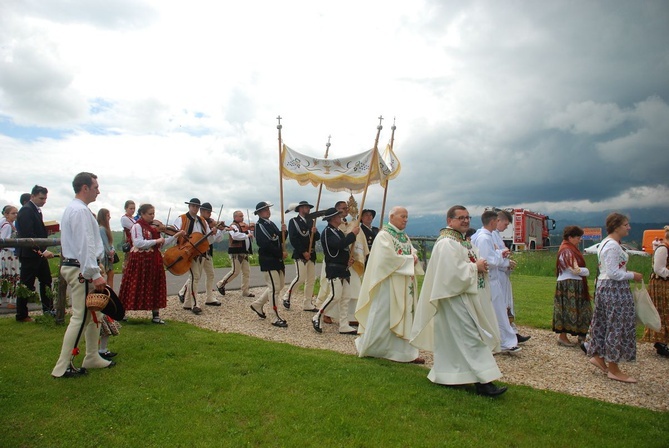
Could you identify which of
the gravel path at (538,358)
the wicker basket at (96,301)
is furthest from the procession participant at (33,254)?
the wicker basket at (96,301)

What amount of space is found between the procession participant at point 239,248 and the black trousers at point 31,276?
3545 mm

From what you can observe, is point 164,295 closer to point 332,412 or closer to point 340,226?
point 340,226

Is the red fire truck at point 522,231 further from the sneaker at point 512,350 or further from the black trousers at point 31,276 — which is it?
the black trousers at point 31,276

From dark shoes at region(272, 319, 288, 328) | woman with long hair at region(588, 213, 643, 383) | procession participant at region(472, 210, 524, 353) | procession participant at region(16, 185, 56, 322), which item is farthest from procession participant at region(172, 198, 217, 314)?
woman with long hair at region(588, 213, 643, 383)

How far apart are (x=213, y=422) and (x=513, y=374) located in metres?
4.00

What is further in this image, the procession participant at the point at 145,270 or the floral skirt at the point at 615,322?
the procession participant at the point at 145,270

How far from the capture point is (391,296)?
6.22 m

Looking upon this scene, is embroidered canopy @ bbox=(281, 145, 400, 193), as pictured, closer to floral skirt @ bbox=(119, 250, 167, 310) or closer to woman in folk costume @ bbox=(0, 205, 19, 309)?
floral skirt @ bbox=(119, 250, 167, 310)

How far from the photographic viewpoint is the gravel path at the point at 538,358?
551 cm

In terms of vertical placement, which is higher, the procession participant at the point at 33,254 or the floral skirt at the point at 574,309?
the procession participant at the point at 33,254

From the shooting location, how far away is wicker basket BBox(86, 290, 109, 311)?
4.66 metres

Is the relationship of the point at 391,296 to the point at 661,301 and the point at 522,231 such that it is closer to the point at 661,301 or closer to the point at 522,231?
the point at 661,301

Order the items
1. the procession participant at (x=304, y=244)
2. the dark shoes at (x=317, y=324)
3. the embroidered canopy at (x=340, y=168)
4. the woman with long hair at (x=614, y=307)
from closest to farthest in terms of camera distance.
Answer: the woman with long hair at (x=614, y=307) < the dark shoes at (x=317, y=324) < the embroidered canopy at (x=340, y=168) < the procession participant at (x=304, y=244)

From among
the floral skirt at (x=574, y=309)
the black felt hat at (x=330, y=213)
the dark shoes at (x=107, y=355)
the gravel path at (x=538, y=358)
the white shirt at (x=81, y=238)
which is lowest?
the gravel path at (x=538, y=358)
